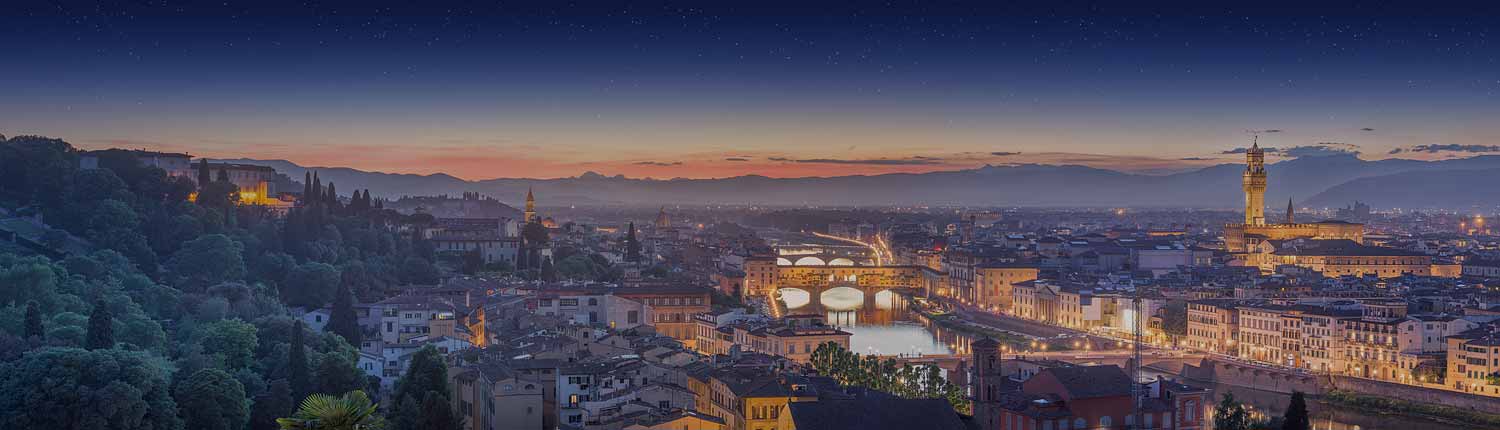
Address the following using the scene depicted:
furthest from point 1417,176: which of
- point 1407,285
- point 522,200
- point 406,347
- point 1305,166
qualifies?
point 406,347

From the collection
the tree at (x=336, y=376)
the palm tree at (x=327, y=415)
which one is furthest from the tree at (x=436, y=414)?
the palm tree at (x=327, y=415)

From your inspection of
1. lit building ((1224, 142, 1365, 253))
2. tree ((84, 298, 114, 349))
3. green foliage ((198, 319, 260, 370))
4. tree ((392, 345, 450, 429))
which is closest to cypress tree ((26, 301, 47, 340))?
tree ((84, 298, 114, 349))

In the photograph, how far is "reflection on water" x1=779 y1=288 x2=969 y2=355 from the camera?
80.3 feet

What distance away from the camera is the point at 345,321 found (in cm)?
1802

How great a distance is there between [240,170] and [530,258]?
608 centimetres

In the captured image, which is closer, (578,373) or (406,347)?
(578,373)

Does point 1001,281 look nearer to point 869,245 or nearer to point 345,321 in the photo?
point 345,321

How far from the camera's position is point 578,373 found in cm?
1311

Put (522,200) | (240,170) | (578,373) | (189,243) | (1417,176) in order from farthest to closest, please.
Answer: (1417,176), (522,200), (240,170), (189,243), (578,373)

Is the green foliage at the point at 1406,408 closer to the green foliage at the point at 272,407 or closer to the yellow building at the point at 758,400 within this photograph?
the yellow building at the point at 758,400

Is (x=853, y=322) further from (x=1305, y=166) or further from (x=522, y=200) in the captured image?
(x=1305, y=166)

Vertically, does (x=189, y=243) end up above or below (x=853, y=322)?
above

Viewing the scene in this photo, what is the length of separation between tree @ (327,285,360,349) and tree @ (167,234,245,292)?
8.14 ft

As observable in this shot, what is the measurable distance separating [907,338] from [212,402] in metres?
15.9
